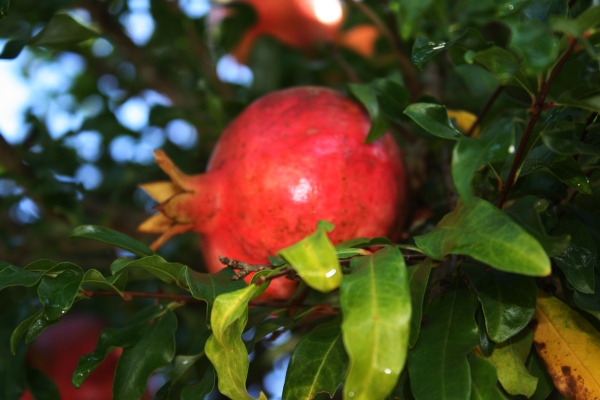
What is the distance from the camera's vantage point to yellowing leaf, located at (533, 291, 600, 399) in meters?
0.63

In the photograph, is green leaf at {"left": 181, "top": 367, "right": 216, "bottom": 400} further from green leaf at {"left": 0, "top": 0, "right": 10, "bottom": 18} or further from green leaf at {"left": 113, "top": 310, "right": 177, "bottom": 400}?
green leaf at {"left": 0, "top": 0, "right": 10, "bottom": 18}

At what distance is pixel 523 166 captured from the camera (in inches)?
25.3

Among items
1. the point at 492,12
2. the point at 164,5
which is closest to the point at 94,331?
the point at 164,5

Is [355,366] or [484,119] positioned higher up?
[355,366]

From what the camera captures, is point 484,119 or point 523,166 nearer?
point 523,166

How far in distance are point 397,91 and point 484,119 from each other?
16 cm

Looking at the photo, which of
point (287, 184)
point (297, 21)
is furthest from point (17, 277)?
point (297, 21)

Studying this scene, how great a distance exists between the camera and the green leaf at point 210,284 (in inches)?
24.1

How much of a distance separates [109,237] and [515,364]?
1.46 feet

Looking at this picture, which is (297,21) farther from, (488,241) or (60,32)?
(488,241)

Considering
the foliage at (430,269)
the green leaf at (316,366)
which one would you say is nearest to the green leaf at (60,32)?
the foliage at (430,269)

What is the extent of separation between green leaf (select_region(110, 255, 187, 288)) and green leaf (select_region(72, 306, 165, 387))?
99mm

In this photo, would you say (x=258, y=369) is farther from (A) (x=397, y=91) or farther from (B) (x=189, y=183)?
(A) (x=397, y=91)

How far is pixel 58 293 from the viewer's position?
63cm
